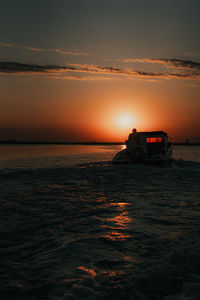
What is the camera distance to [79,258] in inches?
166

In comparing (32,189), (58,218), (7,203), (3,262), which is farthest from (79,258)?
(32,189)

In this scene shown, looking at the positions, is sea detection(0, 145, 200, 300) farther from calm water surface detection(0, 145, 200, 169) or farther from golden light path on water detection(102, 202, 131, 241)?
calm water surface detection(0, 145, 200, 169)

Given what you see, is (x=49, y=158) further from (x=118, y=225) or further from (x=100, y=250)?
(x=100, y=250)

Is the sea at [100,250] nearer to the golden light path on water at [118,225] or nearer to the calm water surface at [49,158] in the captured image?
the golden light path on water at [118,225]

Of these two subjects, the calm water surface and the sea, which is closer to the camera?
the sea

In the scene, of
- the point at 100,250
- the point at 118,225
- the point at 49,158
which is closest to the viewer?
the point at 100,250

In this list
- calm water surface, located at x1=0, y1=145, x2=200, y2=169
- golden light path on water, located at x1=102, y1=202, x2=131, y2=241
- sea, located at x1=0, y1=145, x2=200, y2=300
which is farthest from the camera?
calm water surface, located at x1=0, y1=145, x2=200, y2=169

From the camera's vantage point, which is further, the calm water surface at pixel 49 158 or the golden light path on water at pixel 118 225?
the calm water surface at pixel 49 158

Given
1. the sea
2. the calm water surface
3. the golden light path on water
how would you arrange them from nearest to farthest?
1. the sea
2. the golden light path on water
3. the calm water surface

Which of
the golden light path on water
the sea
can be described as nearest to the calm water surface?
the sea

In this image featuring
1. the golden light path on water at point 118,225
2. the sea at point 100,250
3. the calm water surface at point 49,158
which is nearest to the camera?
the sea at point 100,250

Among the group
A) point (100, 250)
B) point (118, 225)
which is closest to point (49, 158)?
point (118, 225)

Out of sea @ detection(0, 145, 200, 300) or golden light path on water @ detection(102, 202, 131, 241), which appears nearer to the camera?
sea @ detection(0, 145, 200, 300)

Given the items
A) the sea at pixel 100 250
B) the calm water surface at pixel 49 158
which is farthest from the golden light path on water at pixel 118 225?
the calm water surface at pixel 49 158
